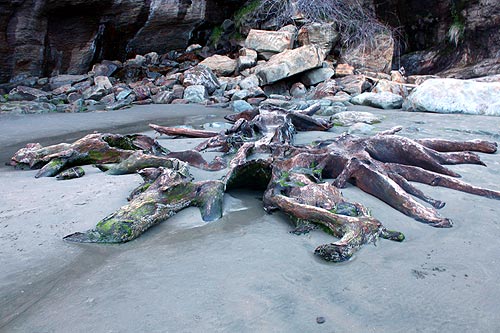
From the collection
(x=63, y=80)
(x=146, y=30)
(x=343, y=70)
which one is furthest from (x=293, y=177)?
(x=146, y=30)

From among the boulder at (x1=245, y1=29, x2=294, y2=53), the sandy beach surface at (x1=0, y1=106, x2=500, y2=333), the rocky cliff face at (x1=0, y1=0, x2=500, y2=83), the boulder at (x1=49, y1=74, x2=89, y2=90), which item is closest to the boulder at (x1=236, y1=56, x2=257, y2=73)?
the boulder at (x1=245, y1=29, x2=294, y2=53)

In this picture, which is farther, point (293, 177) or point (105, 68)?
point (105, 68)

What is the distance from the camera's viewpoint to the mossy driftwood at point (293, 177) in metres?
1.93

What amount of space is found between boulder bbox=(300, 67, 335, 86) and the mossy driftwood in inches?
288

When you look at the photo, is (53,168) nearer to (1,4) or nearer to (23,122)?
(23,122)

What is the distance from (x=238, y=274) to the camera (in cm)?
158

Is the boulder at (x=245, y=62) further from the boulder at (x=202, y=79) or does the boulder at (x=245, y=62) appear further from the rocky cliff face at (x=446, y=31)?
the rocky cliff face at (x=446, y=31)

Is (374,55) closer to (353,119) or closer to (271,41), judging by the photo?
(271,41)

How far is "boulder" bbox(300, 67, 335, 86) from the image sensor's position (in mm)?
10953

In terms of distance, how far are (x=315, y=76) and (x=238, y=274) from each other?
33.0 feet

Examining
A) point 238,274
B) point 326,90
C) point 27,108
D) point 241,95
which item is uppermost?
point 238,274

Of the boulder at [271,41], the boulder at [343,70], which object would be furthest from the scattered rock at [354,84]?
the boulder at [271,41]

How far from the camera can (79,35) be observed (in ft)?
41.0

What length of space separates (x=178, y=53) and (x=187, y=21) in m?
1.36
